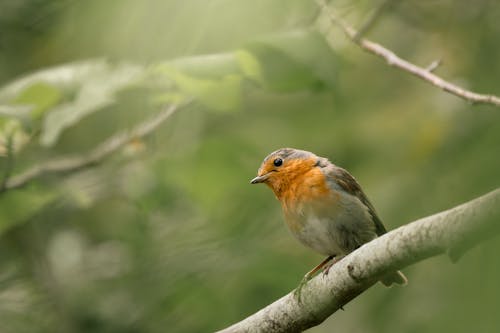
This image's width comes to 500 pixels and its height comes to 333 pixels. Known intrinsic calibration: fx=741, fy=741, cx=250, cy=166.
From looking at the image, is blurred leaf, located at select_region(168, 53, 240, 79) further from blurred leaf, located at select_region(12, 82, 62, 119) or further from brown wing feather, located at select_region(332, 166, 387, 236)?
brown wing feather, located at select_region(332, 166, 387, 236)

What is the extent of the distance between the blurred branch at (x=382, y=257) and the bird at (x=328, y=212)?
1348 mm

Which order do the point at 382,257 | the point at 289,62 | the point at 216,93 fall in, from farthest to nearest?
the point at 216,93 < the point at 289,62 < the point at 382,257

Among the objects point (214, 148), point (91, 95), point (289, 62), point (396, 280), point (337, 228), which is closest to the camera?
point (91, 95)

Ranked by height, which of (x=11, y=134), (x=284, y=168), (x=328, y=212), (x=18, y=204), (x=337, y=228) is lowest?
(x=337, y=228)

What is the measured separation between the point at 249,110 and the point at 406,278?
8.94 feet

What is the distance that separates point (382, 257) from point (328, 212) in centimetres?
227

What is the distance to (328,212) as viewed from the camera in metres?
4.63

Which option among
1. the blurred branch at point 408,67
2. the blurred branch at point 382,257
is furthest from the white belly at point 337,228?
the blurred branch at point 382,257

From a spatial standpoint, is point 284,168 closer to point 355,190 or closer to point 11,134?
point 355,190

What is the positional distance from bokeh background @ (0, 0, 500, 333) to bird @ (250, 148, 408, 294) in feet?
0.49

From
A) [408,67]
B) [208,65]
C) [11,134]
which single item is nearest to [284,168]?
[408,67]

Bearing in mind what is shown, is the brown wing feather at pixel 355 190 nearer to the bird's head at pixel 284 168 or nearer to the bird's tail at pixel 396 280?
the bird's head at pixel 284 168

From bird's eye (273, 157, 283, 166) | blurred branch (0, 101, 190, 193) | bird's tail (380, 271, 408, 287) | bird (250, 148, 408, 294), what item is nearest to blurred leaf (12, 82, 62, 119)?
blurred branch (0, 101, 190, 193)

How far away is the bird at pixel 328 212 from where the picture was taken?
4566 millimetres
